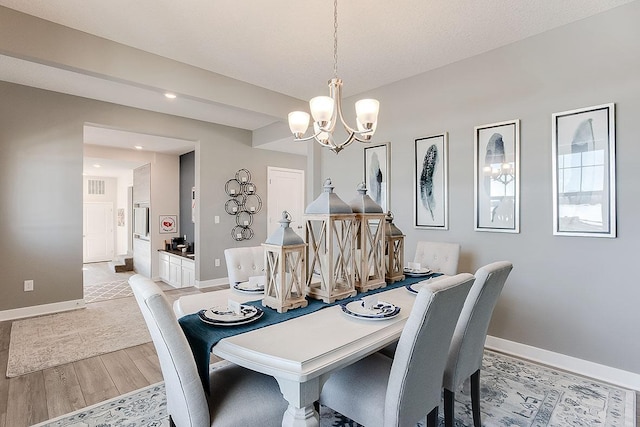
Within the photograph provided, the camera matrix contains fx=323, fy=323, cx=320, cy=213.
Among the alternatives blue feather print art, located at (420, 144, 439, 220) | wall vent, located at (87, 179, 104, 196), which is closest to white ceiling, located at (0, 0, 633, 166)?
blue feather print art, located at (420, 144, 439, 220)

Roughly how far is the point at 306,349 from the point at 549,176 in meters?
2.48

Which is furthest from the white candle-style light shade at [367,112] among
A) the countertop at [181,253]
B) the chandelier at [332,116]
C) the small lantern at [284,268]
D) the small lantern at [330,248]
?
the countertop at [181,253]

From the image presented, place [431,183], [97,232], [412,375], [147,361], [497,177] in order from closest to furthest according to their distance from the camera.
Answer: [412,375], [147,361], [497,177], [431,183], [97,232]

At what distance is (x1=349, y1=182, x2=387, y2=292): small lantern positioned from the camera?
1813mm

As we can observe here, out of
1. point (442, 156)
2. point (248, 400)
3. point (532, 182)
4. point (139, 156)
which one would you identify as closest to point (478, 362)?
point (248, 400)

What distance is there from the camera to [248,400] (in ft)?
4.27

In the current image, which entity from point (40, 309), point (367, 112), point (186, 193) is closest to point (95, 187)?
point (186, 193)

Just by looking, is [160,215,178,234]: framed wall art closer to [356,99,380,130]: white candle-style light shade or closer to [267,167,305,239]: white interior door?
[267,167,305,239]: white interior door

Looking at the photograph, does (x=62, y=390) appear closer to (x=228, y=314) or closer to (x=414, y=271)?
(x=228, y=314)

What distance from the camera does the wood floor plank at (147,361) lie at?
247 centimetres

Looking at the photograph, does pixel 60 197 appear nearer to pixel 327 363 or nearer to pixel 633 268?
pixel 327 363

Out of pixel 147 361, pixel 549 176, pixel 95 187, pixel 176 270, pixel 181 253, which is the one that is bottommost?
pixel 147 361

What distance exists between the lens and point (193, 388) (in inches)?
45.2

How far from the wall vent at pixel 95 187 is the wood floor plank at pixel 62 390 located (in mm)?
7956
